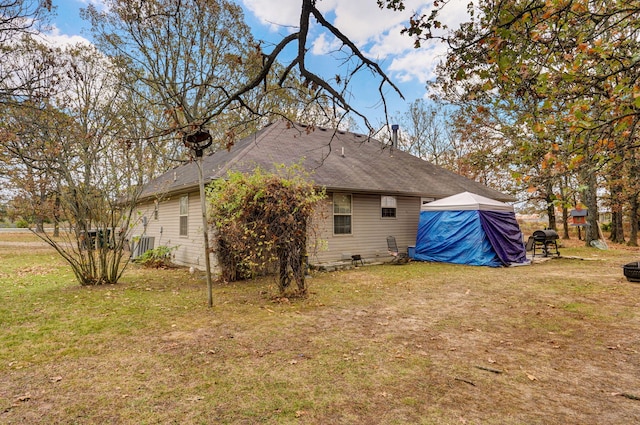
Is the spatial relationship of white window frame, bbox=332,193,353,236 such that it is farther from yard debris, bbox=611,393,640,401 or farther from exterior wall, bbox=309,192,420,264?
yard debris, bbox=611,393,640,401

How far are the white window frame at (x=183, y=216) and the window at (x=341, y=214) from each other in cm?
508

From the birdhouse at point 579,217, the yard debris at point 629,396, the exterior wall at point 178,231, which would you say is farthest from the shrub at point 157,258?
the birdhouse at point 579,217

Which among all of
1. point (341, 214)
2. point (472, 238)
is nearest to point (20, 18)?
point (341, 214)

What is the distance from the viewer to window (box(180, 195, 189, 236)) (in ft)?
39.2

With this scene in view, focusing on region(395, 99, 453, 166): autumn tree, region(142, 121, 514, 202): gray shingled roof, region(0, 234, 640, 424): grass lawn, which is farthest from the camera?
region(395, 99, 453, 166): autumn tree

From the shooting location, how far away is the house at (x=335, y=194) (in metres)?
11.4

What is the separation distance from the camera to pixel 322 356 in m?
4.13

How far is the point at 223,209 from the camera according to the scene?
755 centimetres

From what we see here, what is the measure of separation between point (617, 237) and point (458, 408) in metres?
25.0

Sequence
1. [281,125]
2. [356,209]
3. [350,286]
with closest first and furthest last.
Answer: [350,286] → [356,209] → [281,125]

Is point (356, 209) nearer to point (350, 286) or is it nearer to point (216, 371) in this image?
point (350, 286)

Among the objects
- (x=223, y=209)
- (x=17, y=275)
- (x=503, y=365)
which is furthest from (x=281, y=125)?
(x=503, y=365)

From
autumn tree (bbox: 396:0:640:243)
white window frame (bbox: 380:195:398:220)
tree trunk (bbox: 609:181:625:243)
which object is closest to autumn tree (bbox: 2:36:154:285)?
autumn tree (bbox: 396:0:640:243)

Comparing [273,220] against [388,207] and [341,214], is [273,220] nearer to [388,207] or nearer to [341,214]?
[341,214]
